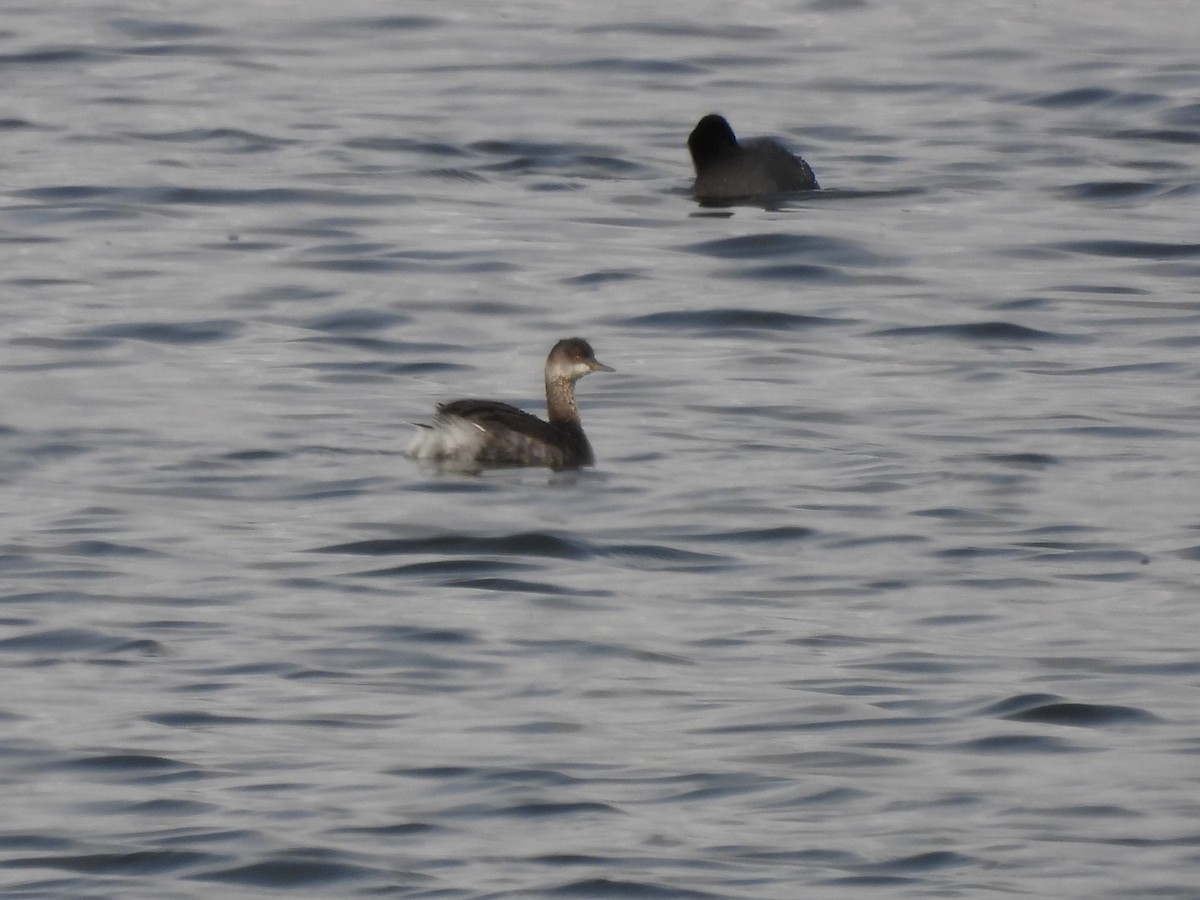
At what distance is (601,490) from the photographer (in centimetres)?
1218

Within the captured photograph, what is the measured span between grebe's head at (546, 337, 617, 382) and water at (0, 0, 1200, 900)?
1.68 feet

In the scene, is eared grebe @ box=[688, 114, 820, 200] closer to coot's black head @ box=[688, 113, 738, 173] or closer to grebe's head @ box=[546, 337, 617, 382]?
coot's black head @ box=[688, 113, 738, 173]

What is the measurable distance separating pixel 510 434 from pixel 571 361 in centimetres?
72

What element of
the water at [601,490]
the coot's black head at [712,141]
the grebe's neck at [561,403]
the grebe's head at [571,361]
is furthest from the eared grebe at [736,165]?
the grebe's neck at [561,403]

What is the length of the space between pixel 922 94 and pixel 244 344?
9.27 meters

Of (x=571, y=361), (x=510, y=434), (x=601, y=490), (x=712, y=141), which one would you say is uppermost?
(x=712, y=141)

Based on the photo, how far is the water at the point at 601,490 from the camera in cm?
790

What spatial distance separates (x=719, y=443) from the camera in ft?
42.3

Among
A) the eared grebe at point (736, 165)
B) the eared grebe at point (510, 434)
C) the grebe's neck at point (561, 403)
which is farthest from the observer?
the eared grebe at point (736, 165)

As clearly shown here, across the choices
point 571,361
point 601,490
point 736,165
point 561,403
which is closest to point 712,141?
point 736,165

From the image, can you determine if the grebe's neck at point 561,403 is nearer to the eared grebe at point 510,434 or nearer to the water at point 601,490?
the eared grebe at point 510,434

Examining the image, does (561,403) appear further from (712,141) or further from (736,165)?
(712,141)

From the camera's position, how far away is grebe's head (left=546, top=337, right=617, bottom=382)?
13.0 m

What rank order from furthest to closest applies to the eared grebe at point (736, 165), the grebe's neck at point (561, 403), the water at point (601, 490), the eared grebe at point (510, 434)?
the eared grebe at point (736, 165), the grebe's neck at point (561, 403), the eared grebe at point (510, 434), the water at point (601, 490)
